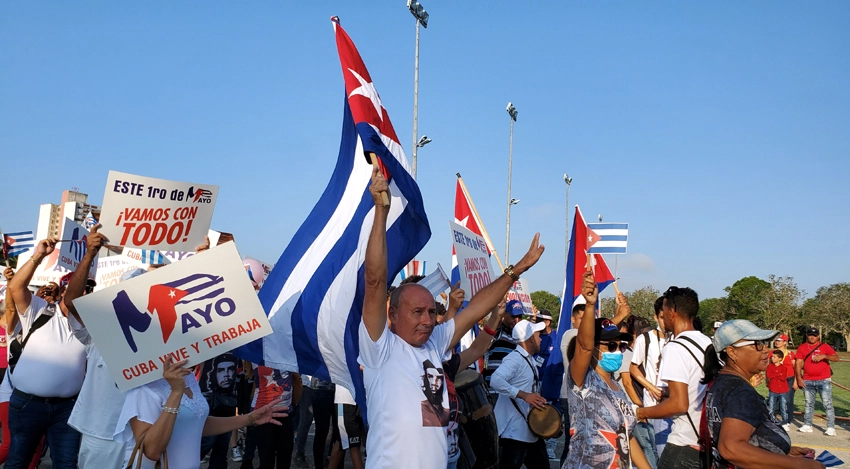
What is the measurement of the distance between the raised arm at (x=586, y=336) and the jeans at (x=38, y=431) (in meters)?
4.12

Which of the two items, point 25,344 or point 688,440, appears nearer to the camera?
point 688,440

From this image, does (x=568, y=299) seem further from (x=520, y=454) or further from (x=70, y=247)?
(x=70, y=247)

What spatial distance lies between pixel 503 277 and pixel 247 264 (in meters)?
4.46

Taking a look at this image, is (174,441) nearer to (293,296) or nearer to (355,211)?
(293,296)

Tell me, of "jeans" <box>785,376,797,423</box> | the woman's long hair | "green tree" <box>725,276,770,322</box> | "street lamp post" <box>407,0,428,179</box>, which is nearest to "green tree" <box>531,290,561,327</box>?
"green tree" <box>725,276,770,322</box>

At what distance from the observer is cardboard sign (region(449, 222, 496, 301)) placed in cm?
622

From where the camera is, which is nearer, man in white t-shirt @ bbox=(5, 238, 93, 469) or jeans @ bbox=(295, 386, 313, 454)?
man in white t-shirt @ bbox=(5, 238, 93, 469)

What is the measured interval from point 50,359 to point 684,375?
5040 mm

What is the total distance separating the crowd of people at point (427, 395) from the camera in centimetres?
319

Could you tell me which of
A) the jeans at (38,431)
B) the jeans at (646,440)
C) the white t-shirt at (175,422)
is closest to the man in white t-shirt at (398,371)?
the white t-shirt at (175,422)

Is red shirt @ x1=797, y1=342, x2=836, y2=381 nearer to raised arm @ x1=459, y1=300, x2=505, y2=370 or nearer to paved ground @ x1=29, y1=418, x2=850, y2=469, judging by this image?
paved ground @ x1=29, y1=418, x2=850, y2=469

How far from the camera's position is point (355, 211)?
4.50 metres

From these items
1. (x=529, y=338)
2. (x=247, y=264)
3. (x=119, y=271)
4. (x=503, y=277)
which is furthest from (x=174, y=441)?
(x=119, y=271)

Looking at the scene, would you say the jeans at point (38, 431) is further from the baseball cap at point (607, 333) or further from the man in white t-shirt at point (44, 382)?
the baseball cap at point (607, 333)
